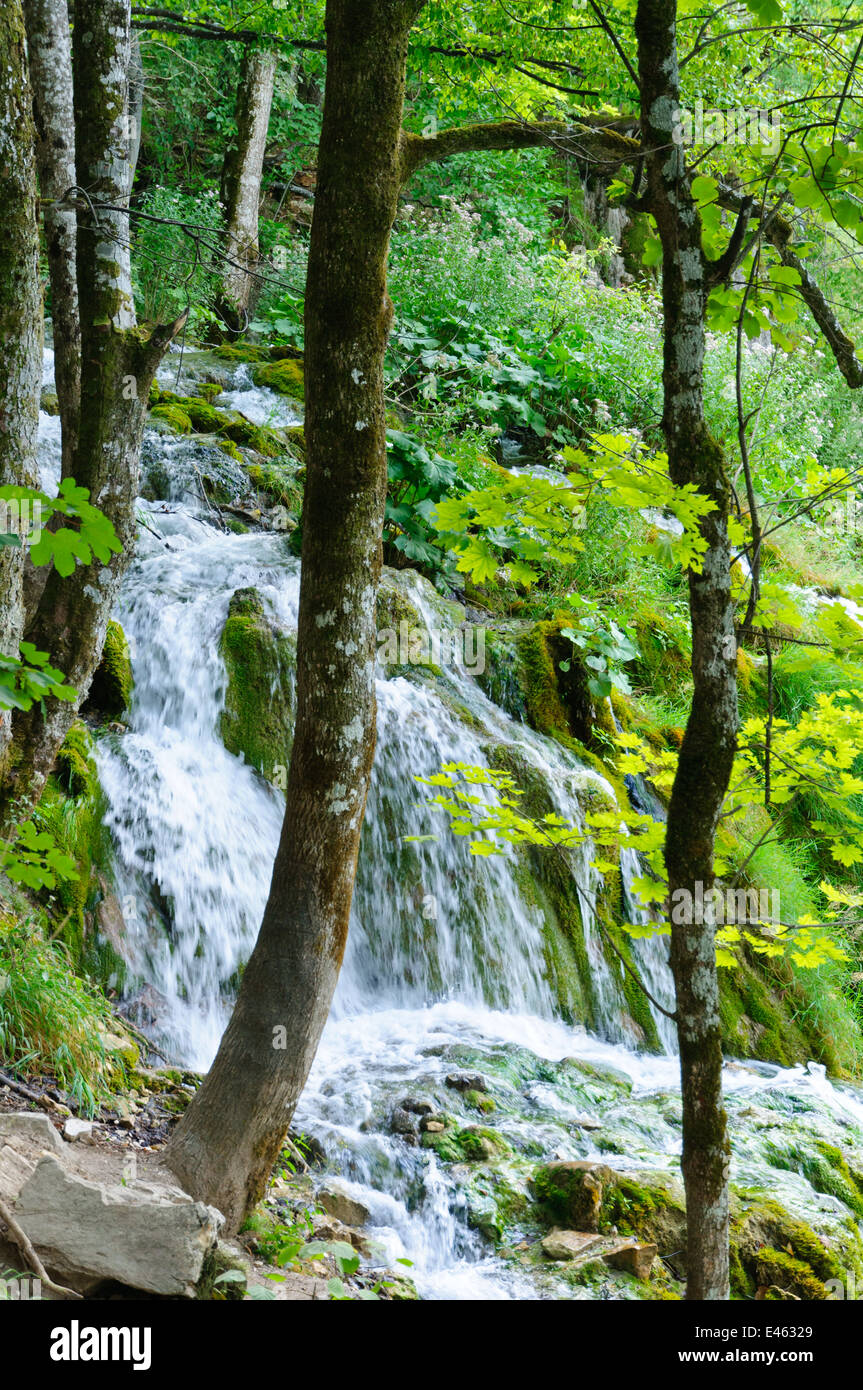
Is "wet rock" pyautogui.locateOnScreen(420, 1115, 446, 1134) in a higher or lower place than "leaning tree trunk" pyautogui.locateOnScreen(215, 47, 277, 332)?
lower

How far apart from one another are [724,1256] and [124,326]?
4241 millimetres

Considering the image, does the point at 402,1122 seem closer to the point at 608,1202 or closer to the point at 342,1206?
the point at 342,1206

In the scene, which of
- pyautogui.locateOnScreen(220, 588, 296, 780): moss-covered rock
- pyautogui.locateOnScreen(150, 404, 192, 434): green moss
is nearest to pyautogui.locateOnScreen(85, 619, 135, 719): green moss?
pyautogui.locateOnScreen(220, 588, 296, 780): moss-covered rock

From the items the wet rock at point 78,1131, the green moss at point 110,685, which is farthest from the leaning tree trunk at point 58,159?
the wet rock at point 78,1131

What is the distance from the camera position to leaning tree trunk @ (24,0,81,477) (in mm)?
5051

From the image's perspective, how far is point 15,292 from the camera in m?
3.74

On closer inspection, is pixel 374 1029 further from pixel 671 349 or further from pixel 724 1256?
pixel 671 349

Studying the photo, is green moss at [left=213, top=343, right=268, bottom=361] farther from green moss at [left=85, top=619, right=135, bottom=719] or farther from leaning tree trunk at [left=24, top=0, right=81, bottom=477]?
green moss at [left=85, top=619, right=135, bottom=719]

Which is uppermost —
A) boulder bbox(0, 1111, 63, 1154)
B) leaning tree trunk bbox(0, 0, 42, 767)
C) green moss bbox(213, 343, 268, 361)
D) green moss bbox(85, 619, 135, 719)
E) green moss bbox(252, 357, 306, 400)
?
green moss bbox(213, 343, 268, 361)

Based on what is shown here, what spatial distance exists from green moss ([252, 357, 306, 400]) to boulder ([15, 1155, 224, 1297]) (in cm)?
924

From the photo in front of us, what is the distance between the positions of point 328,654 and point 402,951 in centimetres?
350

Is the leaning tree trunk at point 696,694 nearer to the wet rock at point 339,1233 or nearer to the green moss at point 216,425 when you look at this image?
the wet rock at point 339,1233

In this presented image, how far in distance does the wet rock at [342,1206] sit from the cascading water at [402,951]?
0.08 meters

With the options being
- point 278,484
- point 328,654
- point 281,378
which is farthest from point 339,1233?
point 281,378
